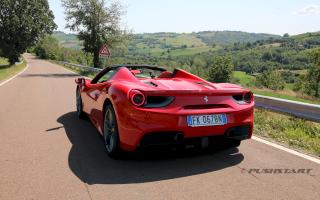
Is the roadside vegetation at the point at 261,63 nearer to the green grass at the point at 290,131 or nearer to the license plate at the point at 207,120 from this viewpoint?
the green grass at the point at 290,131

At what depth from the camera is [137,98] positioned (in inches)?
164

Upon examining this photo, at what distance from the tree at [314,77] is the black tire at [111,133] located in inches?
2223

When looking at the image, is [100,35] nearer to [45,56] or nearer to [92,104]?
[92,104]

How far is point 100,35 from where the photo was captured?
3325 cm

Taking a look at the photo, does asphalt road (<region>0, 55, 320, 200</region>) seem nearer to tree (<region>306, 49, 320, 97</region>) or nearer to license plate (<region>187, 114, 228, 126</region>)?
license plate (<region>187, 114, 228, 126</region>)

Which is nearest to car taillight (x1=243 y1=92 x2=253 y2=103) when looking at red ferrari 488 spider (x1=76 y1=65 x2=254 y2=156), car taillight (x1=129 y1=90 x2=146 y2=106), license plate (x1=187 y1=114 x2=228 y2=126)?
red ferrari 488 spider (x1=76 y1=65 x2=254 y2=156)

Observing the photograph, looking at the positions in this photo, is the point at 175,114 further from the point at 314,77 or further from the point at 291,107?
the point at 314,77

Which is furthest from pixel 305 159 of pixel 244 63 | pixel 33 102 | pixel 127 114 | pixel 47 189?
pixel 244 63

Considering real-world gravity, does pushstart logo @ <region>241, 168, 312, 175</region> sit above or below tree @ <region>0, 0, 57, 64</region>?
below

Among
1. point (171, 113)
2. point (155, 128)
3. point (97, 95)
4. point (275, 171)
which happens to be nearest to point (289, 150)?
point (275, 171)

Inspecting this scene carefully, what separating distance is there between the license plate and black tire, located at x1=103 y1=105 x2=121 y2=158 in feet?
3.23

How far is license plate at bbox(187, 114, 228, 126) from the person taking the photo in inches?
165

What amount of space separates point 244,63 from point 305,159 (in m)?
145

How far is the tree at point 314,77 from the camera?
56581mm
